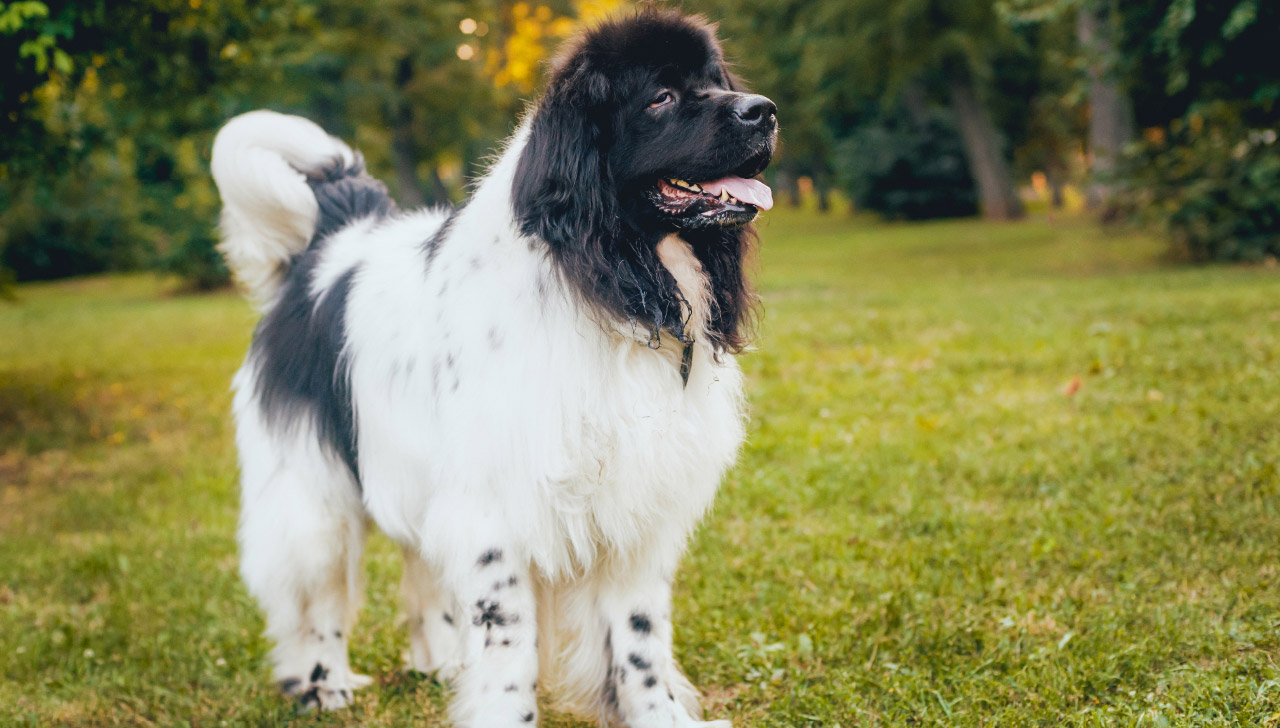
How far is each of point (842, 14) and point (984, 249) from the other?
607 cm

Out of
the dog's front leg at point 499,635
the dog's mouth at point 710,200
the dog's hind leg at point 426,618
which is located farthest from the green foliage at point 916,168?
the dog's front leg at point 499,635

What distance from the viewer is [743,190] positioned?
2.60 meters

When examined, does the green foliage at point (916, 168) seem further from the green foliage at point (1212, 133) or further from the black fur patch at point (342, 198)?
the black fur patch at point (342, 198)

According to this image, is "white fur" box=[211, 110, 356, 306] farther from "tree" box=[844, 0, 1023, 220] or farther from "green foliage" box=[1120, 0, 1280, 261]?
"tree" box=[844, 0, 1023, 220]

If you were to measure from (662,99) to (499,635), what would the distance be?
1.51m

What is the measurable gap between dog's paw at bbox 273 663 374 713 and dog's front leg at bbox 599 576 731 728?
1.05 meters

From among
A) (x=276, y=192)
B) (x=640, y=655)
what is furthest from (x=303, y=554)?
(x=276, y=192)

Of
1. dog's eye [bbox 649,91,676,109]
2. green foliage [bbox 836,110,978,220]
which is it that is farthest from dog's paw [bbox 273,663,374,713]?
green foliage [bbox 836,110,978,220]

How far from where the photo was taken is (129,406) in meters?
8.59

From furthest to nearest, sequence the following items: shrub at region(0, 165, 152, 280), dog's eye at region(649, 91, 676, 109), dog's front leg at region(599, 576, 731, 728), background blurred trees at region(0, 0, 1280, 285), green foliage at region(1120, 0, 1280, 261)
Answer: shrub at region(0, 165, 152, 280) < green foliage at region(1120, 0, 1280, 261) < background blurred trees at region(0, 0, 1280, 285) < dog's front leg at region(599, 576, 731, 728) < dog's eye at region(649, 91, 676, 109)

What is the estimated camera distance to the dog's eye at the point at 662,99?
262cm

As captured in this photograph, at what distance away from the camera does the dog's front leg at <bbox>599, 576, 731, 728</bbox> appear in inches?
115

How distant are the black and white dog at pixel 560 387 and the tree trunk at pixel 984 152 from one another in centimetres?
2178

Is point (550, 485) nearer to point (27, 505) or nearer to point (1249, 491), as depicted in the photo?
point (1249, 491)
